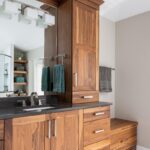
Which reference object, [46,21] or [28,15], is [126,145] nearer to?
[46,21]

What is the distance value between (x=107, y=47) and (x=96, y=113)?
1.55m

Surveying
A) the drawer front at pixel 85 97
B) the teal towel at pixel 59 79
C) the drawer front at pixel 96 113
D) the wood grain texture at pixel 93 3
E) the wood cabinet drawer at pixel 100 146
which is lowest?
the wood cabinet drawer at pixel 100 146

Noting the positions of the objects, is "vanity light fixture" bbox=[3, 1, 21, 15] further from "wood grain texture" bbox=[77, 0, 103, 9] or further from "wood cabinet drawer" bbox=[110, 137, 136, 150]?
"wood cabinet drawer" bbox=[110, 137, 136, 150]

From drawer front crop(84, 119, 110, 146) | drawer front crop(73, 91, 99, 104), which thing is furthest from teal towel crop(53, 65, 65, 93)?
drawer front crop(84, 119, 110, 146)

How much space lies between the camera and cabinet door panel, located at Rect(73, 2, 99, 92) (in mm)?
2248

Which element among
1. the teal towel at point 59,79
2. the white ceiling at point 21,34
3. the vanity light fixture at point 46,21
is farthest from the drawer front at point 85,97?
the vanity light fixture at point 46,21

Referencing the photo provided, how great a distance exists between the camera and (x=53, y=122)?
173 cm

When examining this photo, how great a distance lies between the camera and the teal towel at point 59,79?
2197 mm

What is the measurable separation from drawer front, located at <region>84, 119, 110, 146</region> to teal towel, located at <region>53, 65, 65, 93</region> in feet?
1.70

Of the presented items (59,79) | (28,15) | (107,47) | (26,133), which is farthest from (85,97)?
(107,47)

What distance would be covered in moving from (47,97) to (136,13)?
2.13 meters

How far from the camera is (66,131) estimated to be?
1.86m

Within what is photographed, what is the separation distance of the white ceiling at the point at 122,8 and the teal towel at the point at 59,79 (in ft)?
4.42

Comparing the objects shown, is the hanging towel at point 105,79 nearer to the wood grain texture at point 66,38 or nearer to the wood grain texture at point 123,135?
the wood grain texture at point 123,135
